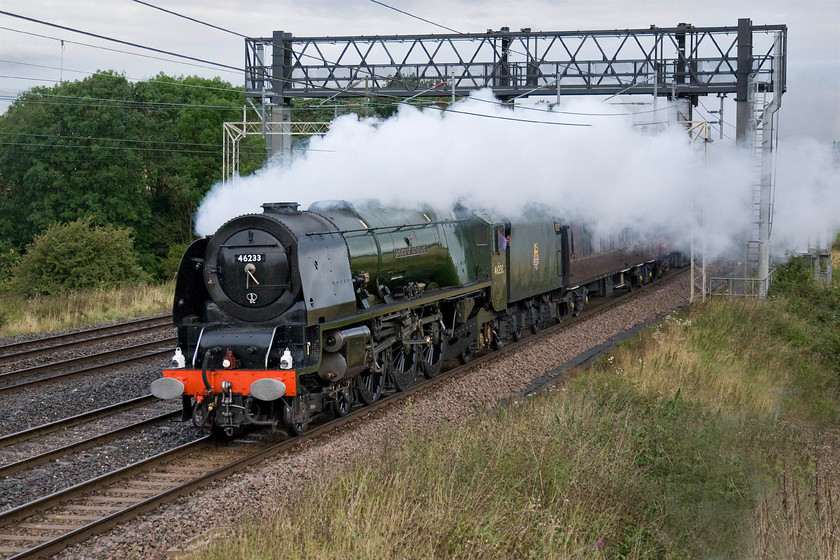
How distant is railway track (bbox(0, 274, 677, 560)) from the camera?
7.58 metres

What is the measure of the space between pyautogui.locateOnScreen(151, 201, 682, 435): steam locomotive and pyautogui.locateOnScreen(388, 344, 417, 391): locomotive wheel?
21 millimetres

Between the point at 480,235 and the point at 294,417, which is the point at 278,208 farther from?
the point at 480,235

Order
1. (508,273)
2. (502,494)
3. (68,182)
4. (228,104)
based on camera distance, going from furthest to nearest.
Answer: (228,104) < (68,182) < (508,273) < (502,494)

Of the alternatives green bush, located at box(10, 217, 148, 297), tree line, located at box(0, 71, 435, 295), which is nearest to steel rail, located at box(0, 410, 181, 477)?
green bush, located at box(10, 217, 148, 297)

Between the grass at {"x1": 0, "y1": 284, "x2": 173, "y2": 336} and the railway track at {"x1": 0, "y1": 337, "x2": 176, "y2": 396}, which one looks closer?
the railway track at {"x1": 0, "y1": 337, "x2": 176, "y2": 396}

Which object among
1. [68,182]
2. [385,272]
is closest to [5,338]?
[385,272]

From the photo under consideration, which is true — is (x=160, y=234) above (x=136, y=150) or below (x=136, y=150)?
below

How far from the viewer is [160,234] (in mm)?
49375

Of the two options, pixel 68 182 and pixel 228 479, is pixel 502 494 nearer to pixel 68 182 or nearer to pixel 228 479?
pixel 228 479

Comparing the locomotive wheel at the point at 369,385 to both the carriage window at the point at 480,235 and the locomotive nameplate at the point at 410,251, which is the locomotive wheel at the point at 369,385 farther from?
the carriage window at the point at 480,235

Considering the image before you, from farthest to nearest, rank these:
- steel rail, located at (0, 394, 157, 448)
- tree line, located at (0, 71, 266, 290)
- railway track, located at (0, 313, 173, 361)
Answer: tree line, located at (0, 71, 266, 290), railway track, located at (0, 313, 173, 361), steel rail, located at (0, 394, 157, 448)

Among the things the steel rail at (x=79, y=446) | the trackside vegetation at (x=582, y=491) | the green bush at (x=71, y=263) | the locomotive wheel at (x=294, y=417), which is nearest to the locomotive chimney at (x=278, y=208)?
the locomotive wheel at (x=294, y=417)

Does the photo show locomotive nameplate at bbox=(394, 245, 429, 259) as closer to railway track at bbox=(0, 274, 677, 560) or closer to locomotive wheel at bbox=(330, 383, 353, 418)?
locomotive wheel at bbox=(330, 383, 353, 418)

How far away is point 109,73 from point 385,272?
140ft
